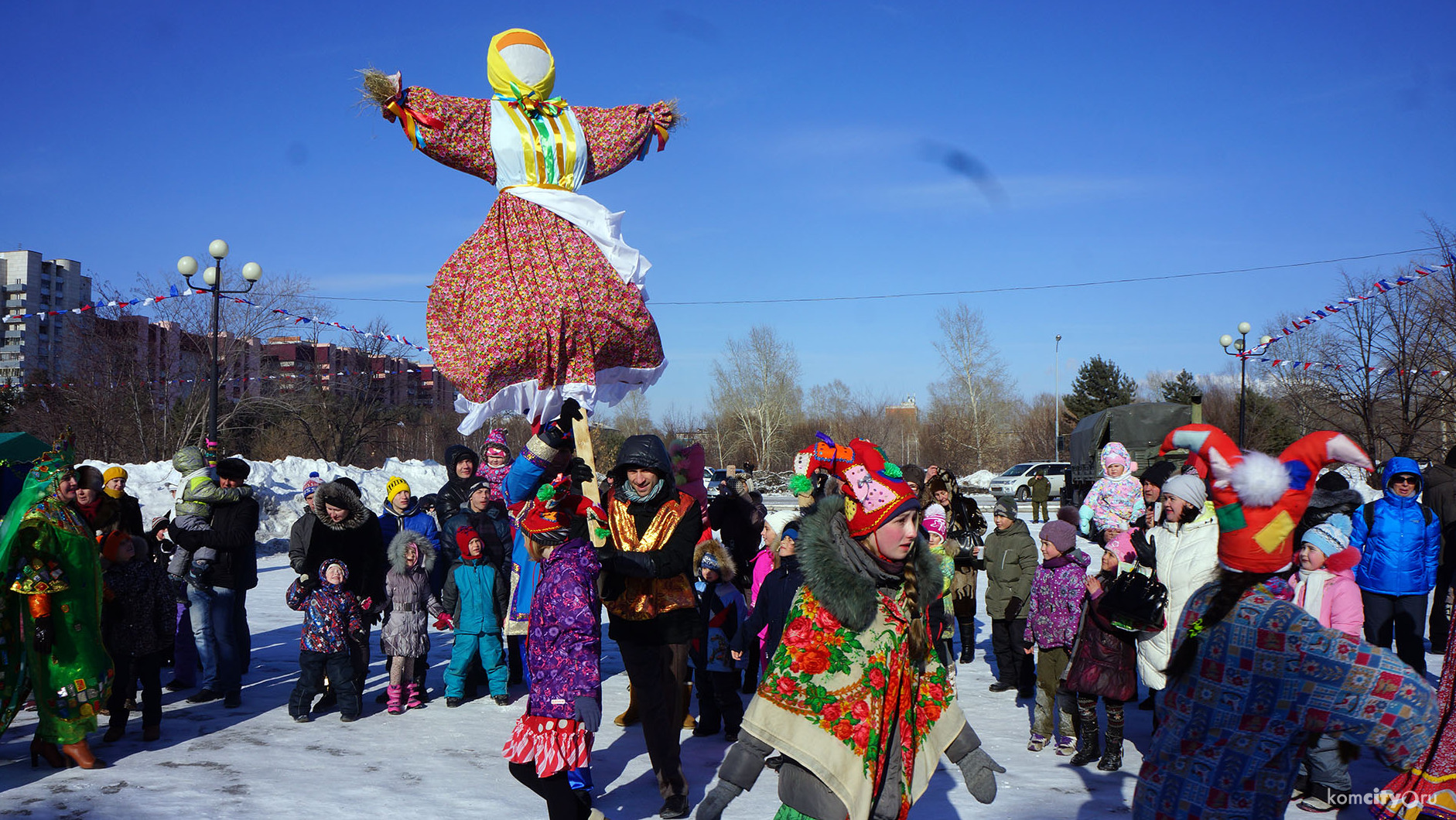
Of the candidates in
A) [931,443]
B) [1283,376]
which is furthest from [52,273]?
[1283,376]

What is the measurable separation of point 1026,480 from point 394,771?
95.2 ft

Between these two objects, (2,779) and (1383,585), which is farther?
(1383,585)

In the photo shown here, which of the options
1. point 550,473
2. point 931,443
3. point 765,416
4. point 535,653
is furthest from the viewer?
point 931,443

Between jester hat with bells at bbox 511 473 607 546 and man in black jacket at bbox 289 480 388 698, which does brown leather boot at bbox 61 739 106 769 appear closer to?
man in black jacket at bbox 289 480 388 698

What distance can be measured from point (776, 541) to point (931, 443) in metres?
52.2

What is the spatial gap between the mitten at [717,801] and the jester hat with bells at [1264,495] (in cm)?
105

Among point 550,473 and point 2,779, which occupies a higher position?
point 550,473

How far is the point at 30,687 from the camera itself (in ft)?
17.8

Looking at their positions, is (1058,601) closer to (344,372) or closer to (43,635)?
(43,635)

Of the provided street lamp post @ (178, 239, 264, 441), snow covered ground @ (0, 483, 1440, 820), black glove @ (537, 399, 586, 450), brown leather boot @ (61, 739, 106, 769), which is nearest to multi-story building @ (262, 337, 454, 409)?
street lamp post @ (178, 239, 264, 441)

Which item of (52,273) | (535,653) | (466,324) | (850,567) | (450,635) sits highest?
(52,273)

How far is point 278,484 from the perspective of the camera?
746 inches

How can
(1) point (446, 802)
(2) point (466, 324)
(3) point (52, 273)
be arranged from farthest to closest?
(3) point (52, 273)
(2) point (466, 324)
(1) point (446, 802)

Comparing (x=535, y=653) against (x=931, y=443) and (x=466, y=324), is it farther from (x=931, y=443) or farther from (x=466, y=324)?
(x=931, y=443)
